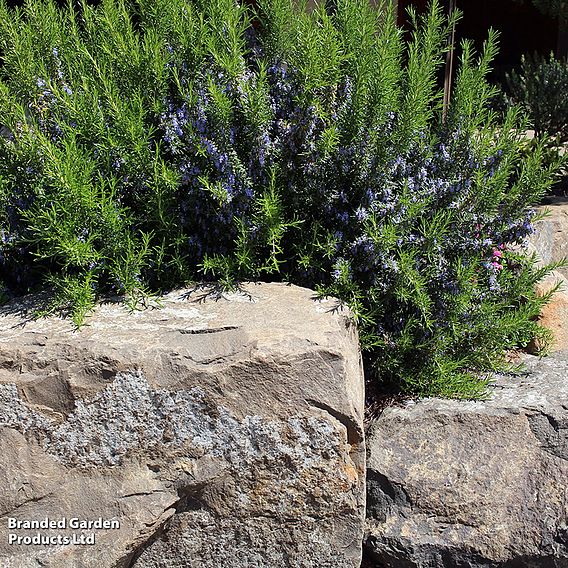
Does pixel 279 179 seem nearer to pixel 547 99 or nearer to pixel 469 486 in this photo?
pixel 469 486

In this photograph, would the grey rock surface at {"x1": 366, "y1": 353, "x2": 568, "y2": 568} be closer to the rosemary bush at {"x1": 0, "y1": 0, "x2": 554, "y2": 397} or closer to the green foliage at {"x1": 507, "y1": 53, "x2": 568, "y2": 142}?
the rosemary bush at {"x1": 0, "y1": 0, "x2": 554, "y2": 397}

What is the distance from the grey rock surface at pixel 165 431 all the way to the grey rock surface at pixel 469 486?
1.16 feet

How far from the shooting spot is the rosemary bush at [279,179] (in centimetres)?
286

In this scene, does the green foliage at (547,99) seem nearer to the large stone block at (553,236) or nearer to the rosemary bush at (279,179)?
the large stone block at (553,236)

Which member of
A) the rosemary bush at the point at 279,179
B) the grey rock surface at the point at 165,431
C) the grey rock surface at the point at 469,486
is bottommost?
the grey rock surface at the point at 469,486

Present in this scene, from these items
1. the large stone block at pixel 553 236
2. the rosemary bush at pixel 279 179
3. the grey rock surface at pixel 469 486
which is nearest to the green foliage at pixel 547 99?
the large stone block at pixel 553 236

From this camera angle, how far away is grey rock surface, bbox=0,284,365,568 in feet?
8.26

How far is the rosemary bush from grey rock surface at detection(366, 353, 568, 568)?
210 millimetres

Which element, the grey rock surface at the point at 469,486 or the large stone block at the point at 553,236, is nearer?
the grey rock surface at the point at 469,486

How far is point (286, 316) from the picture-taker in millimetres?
2715

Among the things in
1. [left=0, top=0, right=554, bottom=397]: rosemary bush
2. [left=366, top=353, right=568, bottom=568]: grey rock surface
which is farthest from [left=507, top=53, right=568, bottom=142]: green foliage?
[left=366, top=353, right=568, bottom=568]: grey rock surface

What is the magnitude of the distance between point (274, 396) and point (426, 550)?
0.97m

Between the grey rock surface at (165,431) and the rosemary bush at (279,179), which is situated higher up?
the rosemary bush at (279,179)

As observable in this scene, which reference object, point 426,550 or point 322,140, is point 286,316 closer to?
point 322,140
